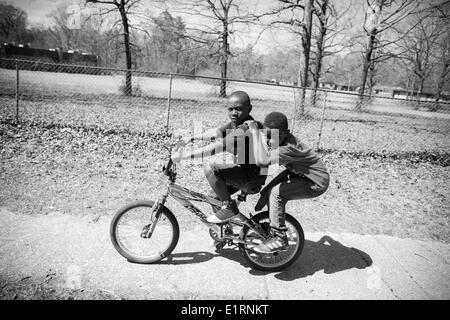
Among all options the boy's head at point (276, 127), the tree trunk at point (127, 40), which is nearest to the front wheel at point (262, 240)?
the boy's head at point (276, 127)

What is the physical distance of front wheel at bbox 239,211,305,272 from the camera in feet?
10.2

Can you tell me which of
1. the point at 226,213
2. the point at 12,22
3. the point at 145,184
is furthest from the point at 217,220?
the point at 12,22

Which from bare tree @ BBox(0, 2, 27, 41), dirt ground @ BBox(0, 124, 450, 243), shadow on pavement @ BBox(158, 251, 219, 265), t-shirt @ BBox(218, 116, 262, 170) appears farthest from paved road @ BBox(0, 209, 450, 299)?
bare tree @ BBox(0, 2, 27, 41)

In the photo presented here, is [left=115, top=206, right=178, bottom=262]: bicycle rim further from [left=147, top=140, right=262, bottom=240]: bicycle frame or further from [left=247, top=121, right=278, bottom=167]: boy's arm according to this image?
[left=247, top=121, right=278, bottom=167]: boy's arm

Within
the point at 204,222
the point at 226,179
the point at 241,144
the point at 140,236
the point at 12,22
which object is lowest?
the point at 140,236

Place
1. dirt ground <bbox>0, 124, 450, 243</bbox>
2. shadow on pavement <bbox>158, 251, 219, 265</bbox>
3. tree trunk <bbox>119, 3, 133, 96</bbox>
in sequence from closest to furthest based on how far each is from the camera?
1. shadow on pavement <bbox>158, 251, 219, 265</bbox>
2. dirt ground <bbox>0, 124, 450, 243</bbox>
3. tree trunk <bbox>119, 3, 133, 96</bbox>

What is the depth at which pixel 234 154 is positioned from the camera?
281 cm

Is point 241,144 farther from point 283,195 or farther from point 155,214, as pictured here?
point 155,214

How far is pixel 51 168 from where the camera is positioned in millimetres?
5254

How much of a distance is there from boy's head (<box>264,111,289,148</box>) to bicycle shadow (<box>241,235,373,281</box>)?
57.0 inches

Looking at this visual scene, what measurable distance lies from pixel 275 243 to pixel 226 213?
1.95ft
